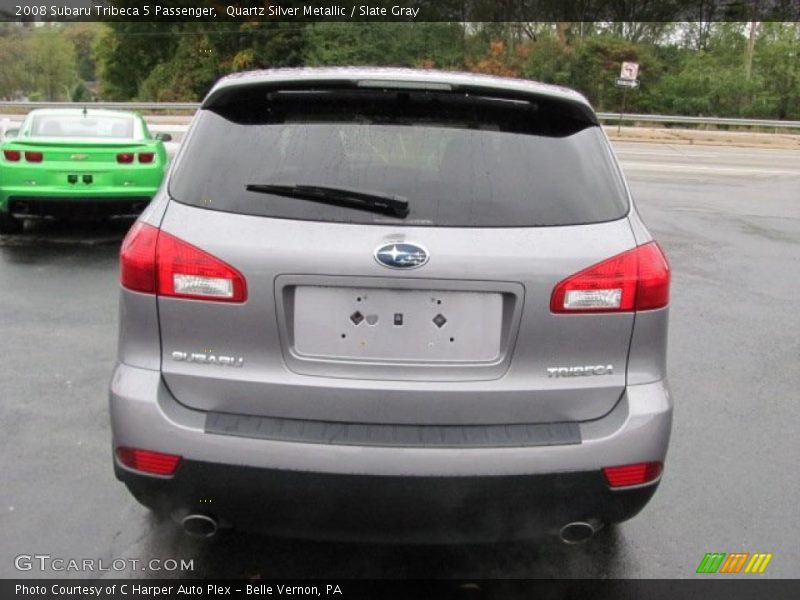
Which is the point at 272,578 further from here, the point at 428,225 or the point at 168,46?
the point at 168,46

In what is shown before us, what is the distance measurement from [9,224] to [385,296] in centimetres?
819

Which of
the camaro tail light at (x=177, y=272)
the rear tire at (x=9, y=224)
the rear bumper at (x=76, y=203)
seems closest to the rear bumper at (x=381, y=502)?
the camaro tail light at (x=177, y=272)

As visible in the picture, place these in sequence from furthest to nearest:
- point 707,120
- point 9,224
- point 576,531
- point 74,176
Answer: point 707,120 < point 9,224 < point 74,176 < point 576,531

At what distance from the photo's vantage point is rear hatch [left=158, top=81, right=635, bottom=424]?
2.60m

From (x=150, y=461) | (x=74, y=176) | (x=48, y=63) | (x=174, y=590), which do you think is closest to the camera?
(x=150, y=461)

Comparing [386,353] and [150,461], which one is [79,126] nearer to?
[150,461]

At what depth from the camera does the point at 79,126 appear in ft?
33.0

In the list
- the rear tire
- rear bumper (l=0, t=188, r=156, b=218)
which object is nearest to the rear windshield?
rear bumper (l=0, t=188, r=156, b=218)

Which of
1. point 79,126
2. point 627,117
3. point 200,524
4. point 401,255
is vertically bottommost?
point 627,117

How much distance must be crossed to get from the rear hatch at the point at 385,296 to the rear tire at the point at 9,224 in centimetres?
753

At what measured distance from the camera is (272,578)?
10.3 feet

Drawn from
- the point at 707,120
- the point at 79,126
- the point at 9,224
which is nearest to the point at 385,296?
the point at 9,224

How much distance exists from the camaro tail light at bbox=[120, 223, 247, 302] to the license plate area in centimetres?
21

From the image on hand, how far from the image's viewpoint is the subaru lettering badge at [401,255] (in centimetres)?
257
